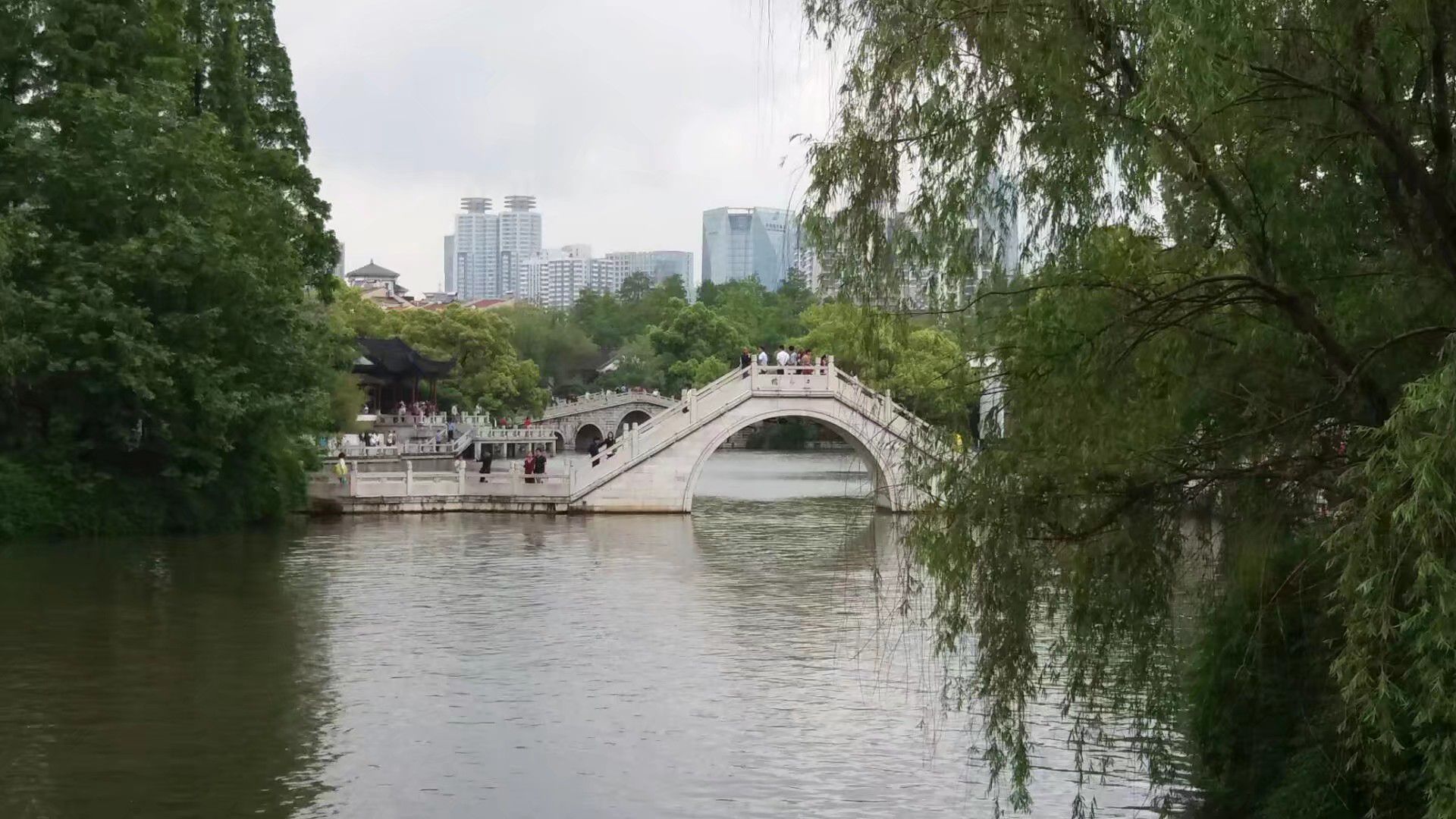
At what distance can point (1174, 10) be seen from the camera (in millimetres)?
6078

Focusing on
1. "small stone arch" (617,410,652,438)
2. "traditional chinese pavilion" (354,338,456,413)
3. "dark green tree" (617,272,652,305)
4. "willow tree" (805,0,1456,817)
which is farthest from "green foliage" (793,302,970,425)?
"dark green tree" (617,272,652,305)

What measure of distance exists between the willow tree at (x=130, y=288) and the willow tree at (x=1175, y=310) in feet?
53.2

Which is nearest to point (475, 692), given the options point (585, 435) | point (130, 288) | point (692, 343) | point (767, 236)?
point (767, 236)

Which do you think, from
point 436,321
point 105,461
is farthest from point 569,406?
point 105,461

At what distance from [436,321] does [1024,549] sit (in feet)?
170

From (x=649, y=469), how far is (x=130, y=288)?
1062 centimetres

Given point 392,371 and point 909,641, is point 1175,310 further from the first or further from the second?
point 392,371

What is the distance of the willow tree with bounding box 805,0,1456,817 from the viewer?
655 centimetres

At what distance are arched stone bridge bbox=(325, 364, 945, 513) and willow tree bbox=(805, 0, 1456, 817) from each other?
20.9 meters

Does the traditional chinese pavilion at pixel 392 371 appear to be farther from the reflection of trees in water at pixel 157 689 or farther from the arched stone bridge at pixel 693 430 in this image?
the reflection of trees in water at pixel 157 689

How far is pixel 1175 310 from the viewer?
7277 mm

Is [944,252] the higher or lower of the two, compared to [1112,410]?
higher

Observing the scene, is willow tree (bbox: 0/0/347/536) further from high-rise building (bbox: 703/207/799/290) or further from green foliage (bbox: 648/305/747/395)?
green foliage (bbox: 648/305/747/395)

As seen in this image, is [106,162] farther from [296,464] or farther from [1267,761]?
[1267,761]
